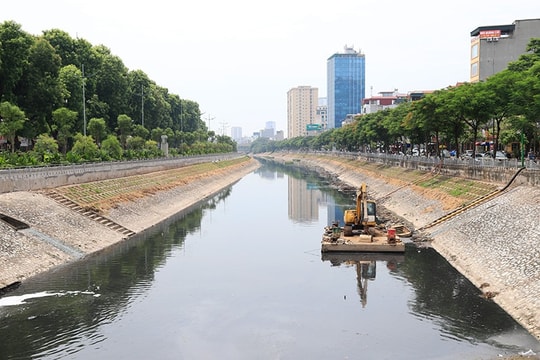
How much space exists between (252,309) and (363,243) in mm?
15770

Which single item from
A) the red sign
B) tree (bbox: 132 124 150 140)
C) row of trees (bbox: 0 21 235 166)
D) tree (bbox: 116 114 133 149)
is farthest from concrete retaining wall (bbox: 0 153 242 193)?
the red sign

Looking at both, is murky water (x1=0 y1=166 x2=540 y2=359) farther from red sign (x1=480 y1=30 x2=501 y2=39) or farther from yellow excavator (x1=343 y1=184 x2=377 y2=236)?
red sign (x1=480 y1=30 x2=501 y2=39)

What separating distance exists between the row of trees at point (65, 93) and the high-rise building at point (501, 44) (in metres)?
75.7

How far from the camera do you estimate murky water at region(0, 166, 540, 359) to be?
964 inches

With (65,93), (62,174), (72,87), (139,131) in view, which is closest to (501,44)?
(139,131)

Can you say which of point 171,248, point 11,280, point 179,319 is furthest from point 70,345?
point 171,248

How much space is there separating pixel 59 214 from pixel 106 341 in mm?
24577

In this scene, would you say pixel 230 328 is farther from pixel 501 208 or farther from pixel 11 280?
pixel 501 208

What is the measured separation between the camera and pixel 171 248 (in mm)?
48188

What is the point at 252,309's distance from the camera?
99.8 feet

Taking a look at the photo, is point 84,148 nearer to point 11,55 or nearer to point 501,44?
point 11,55

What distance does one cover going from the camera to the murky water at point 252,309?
24.5m

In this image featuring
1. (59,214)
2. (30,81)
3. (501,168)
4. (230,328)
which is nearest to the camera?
(230,328)

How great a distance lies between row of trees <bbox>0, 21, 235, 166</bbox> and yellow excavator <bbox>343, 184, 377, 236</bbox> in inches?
1468
